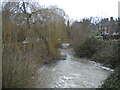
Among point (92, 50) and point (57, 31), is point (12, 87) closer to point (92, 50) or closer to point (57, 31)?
point (57, 31)

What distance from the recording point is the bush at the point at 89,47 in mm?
9835

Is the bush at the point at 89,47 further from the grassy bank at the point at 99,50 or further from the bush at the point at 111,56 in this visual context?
the bush at the point at 111,56

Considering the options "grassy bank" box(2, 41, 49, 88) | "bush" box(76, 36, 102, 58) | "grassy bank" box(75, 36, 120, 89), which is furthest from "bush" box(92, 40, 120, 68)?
"grassy bank" box(2, 41, 49, 88)

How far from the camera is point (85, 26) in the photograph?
37.1ft

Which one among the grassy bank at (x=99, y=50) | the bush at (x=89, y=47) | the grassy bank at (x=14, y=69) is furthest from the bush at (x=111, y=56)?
the grassy bank at (x=14, y=69)

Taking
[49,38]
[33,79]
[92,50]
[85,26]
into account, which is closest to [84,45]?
[92,50]

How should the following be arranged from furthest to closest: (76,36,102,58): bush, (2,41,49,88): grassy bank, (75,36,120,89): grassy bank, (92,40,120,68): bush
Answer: (76,36,102,58): bush, (75,36,120,89): grassy bank, (92,40,120,68): bush, (2,41,49,88): grassy bank

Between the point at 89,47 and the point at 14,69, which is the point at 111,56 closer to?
the point at 89,47

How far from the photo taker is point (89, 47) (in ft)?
33.1

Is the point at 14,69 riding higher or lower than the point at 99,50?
higher

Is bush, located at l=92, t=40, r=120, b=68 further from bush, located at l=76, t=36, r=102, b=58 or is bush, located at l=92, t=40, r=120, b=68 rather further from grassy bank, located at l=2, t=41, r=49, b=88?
grassy bank, located at l=2, t=41, r=49, b=88

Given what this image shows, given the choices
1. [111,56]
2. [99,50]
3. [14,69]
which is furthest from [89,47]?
[14,69]

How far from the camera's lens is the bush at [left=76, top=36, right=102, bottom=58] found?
9835mm

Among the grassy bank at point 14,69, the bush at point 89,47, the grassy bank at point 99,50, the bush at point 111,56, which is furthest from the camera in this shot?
the bush at point 89,47
